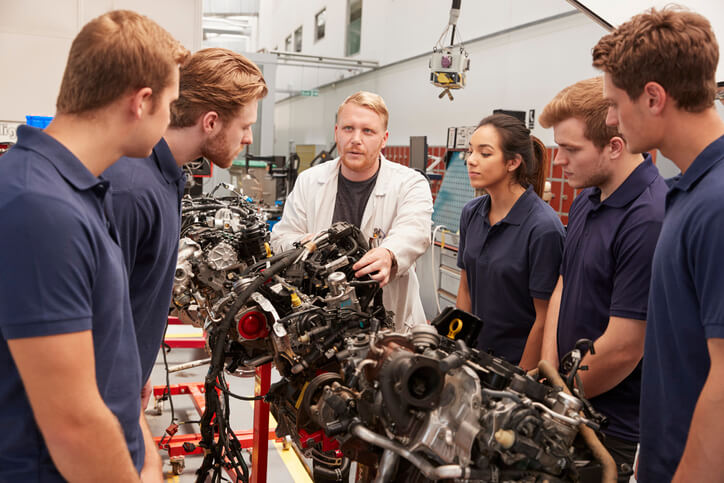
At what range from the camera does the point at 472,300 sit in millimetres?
2082

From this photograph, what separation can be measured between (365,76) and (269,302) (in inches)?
327

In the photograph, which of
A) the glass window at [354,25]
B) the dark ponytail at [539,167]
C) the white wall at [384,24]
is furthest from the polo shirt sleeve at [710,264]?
the glass window at [354,25]

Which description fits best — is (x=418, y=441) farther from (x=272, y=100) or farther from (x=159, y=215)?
(x=272, y=100)

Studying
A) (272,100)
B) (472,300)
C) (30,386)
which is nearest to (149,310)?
(30,386)

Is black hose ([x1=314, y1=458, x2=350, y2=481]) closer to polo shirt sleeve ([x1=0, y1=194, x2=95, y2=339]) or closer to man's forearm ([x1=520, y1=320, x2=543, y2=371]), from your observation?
man's forearm ([x1=520, y1=320, x2=543, y2=371])

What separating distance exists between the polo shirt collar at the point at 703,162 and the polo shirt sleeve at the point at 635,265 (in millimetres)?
345

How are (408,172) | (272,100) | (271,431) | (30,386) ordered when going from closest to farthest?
(30,386), (408,172), (271,431), (272,100)

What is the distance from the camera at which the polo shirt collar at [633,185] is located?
1525 millimetres

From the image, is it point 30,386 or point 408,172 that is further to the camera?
point 408,172

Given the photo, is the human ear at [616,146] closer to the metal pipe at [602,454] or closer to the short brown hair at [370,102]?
the metal pipe at [602,454]

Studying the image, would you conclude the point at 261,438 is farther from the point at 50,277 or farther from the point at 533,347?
the point at 50,277

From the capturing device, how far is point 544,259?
185 centimetres

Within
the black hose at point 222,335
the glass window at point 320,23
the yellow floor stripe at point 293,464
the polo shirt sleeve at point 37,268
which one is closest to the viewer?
the polo shirt sleeve at point 37,268

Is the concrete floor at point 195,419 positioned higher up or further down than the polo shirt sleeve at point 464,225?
further down
